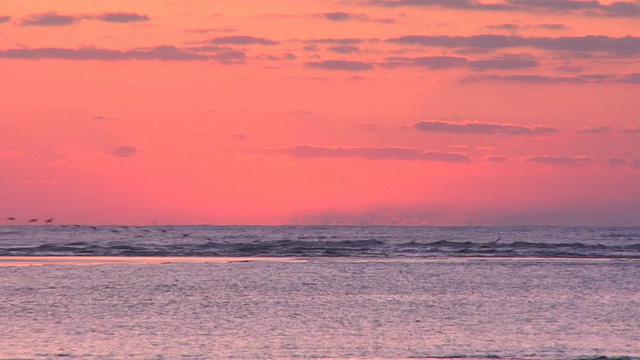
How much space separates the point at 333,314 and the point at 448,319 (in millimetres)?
3079

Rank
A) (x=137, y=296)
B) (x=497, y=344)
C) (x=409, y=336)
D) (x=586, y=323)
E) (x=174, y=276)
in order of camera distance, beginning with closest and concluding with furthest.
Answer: (x=497, y=344) → (x=409, y=336) → (x=586, y=323) → (x=137, y=296) → (x=174, y=276)

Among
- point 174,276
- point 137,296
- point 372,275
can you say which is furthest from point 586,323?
point 174,276

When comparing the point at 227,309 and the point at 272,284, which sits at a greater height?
the point at 272,284

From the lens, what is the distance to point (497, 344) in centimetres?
1716

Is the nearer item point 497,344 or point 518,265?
point 497,344

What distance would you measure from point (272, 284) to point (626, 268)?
65.1ft

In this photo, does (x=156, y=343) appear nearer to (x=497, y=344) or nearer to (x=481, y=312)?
(x=497, y=344)

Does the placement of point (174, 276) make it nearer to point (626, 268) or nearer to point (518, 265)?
point (518, 265)

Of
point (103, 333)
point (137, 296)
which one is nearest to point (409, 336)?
point (103, 333)

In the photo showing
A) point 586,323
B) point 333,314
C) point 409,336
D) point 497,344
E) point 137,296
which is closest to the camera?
point 497,344

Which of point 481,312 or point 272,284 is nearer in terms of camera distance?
point 481,312

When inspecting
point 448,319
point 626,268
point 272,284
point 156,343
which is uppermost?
point 626,268

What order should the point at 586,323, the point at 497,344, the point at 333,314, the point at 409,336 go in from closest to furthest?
1. the point at 497,344
2. the point at 409,336
3. the point at 586,323
4. the point at 333,314

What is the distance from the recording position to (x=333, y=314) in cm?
2248
